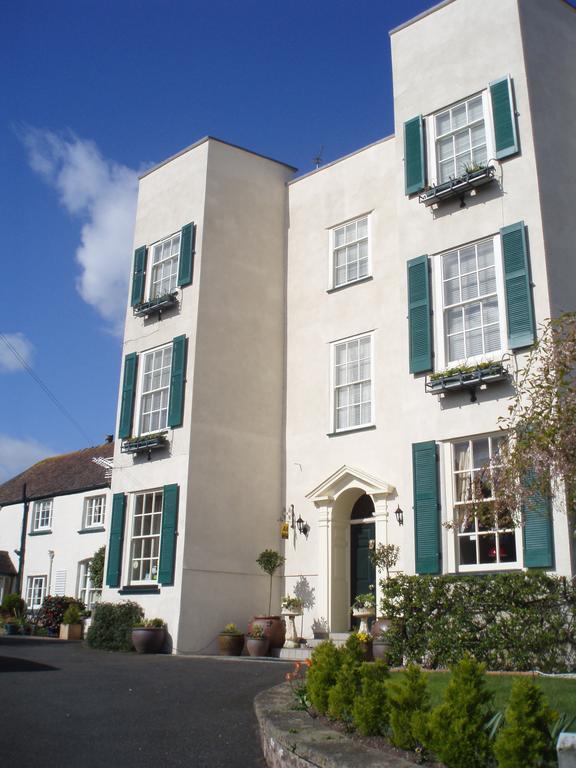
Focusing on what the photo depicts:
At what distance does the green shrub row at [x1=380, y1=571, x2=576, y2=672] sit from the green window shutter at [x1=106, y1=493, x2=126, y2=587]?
Answer: 26.8 ft

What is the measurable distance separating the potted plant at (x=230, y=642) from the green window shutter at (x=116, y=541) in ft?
10.1

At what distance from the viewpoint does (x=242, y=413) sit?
18219mm

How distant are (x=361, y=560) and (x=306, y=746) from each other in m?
10.8

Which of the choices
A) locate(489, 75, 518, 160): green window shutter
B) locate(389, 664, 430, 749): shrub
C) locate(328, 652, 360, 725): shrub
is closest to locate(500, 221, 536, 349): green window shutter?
locate(489, 75, 518, 160): green window shutter

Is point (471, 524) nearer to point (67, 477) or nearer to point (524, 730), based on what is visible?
point (524, 730)

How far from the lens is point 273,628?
53.3 ft

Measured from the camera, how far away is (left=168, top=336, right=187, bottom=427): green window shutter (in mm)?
17609

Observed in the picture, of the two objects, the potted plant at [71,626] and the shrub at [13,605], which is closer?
the potted plant at [71,626]

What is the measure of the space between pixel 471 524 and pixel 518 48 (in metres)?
8.24

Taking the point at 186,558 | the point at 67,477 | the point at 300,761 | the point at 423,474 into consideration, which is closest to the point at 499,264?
the point at 423,474

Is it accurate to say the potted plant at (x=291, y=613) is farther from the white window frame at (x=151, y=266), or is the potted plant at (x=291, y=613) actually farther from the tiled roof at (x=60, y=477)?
the tiled roof at (x=60, y=477)

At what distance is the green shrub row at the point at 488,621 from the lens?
10.6 metres

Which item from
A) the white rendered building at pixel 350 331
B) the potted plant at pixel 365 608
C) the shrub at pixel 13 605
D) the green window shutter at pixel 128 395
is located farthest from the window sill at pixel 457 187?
the shrub at pixel 13 605

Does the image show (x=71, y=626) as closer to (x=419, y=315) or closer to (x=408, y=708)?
(x=419, y=315)
